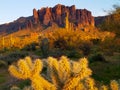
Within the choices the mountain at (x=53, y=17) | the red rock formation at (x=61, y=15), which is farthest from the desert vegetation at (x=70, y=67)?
the red rock formation at (x=61, y=15)

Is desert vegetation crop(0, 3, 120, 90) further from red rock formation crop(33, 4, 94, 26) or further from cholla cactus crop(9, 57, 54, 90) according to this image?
red rock formation crop(33, 4, 94, 26)

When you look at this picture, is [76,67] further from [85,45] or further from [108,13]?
[85,45]

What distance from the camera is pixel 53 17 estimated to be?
5079 inches

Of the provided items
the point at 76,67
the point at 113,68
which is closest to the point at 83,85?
the point at 76,67

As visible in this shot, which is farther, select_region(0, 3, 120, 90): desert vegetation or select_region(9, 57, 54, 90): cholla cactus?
select_region(0, 3, 120, 90): desert vegetation

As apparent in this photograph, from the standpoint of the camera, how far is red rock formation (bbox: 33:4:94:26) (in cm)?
12550

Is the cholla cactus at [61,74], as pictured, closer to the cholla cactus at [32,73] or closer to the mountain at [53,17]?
the cholla cactus at [32,73]

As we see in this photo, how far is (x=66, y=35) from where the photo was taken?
39906 mm

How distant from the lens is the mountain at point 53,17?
125 meters

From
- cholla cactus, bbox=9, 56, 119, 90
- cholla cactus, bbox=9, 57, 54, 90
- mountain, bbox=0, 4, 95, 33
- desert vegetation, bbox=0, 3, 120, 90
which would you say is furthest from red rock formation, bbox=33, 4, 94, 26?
cholla cactus, bbox=9, 57, 54, 90

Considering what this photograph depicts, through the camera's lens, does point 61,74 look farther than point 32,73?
Yes

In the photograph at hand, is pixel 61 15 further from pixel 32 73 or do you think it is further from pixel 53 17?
pixel 32 73

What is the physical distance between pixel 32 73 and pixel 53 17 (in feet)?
407

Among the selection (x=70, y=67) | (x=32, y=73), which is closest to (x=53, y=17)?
(x=70, y=67)
